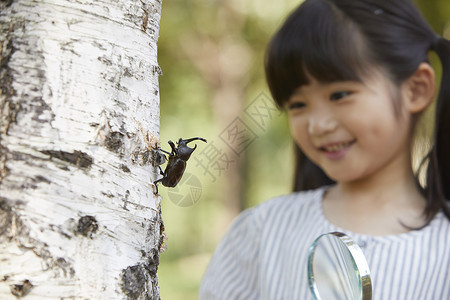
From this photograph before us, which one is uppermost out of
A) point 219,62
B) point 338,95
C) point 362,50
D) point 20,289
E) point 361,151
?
point 219,62

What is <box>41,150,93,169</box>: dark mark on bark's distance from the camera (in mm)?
538

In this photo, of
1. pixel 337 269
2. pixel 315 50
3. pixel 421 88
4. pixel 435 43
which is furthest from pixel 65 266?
pixel 435 43

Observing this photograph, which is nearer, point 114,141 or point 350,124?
point 114,141

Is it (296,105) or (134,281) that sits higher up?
(296,105)

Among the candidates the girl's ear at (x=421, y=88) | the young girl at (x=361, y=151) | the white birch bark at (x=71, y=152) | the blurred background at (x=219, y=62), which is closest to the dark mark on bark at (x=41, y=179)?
the white birch bark at (x=71, y=152)

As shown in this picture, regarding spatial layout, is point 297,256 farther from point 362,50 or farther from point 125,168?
point 125,168

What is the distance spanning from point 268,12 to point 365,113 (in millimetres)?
3321

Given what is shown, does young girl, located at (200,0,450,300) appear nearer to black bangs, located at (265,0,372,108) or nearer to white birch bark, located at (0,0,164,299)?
black bangs, located at (265,0,372,108)

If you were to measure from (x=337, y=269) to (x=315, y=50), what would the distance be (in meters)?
0.71

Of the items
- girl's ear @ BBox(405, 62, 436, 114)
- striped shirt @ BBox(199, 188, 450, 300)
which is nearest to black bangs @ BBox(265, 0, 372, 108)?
girl's ear @ BBox(405, 62, 436, 114)

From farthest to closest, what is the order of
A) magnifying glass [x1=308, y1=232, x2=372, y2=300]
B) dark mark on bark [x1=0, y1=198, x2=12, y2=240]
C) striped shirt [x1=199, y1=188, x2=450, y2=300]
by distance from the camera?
striped shirt [x1=199, y1=188, x2=450, y2=300] → magnifying glass [x1=308, y1=232, x2=372, y2=300] → dark mark on bark [x1=0, y1=198, x2=12, y2=240]

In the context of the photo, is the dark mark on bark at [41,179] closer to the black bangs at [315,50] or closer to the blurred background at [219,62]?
the black bangs at [315,50]

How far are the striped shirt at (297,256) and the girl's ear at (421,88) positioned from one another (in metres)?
0.32

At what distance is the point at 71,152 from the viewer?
21.5 inches
